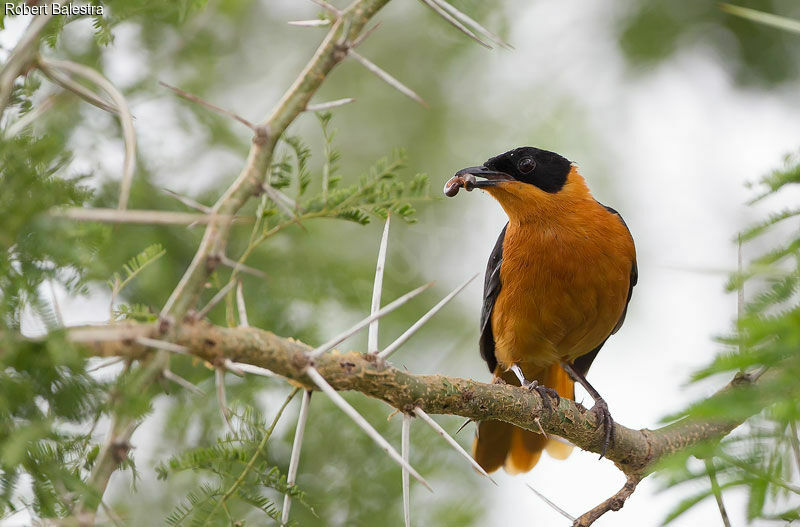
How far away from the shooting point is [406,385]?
8.70ft

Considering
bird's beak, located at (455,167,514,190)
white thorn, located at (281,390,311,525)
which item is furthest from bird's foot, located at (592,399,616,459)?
white thorn, located at (281,390,311,525)

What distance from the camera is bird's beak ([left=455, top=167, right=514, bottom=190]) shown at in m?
4.66

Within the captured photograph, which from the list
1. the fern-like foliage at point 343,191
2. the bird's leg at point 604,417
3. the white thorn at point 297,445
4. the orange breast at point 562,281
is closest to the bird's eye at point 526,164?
the orange breast at point 562,281

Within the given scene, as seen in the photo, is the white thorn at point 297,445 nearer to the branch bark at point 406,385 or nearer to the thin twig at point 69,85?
the branch bark at point 406,385

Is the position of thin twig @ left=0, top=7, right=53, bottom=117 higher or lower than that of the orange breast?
higher

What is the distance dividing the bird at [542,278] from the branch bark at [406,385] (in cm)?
54

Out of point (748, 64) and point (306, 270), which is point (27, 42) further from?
point (748, 64)

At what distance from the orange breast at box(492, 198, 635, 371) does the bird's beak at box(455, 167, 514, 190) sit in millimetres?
305

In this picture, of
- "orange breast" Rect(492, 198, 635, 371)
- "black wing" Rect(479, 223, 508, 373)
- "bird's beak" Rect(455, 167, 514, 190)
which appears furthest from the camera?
"black wing" Rect(479, 223, 508, 373)

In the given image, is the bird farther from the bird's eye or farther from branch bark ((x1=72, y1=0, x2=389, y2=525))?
branch bark ((x1=72, y1=0, x2=389, y2=525))

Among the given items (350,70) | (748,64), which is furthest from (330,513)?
(350,70)

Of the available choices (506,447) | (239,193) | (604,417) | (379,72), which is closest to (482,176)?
(604,417)

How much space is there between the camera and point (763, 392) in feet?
5.46

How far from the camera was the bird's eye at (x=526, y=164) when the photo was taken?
17.1ft
